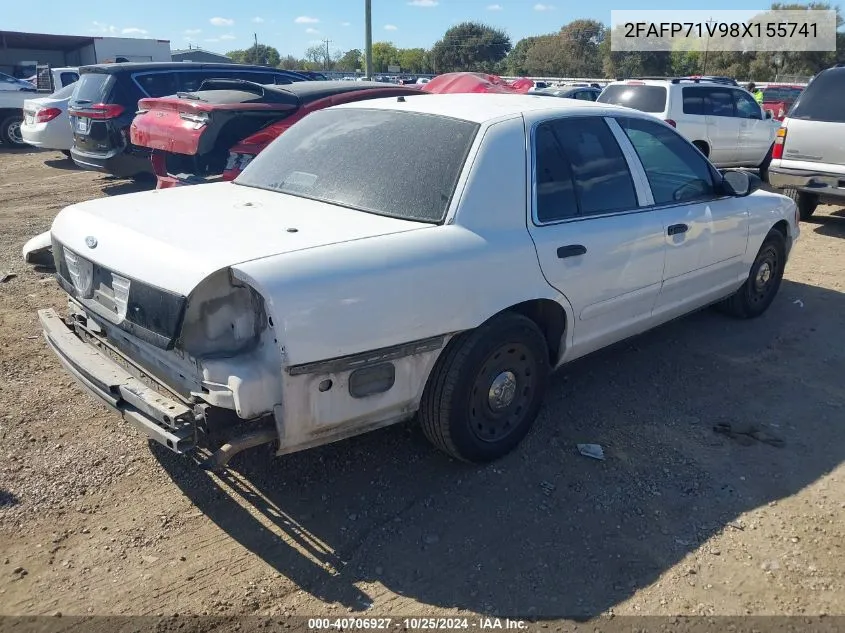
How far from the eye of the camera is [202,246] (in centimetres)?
276

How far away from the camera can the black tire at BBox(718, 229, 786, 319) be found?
5452 millimetres

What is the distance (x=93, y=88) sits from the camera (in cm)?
983

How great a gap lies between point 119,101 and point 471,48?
210 ft

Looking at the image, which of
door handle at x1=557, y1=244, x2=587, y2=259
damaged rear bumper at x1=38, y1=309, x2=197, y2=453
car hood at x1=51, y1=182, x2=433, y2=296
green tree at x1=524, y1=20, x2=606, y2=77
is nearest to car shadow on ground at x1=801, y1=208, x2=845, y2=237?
door handle at x1=557, y1=244, x2=587, y2=259

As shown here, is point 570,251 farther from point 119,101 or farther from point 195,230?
point 119,101

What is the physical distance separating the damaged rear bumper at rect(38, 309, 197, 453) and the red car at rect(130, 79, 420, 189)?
3.02 metres

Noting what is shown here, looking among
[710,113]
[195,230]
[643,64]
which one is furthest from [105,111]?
[643,64]

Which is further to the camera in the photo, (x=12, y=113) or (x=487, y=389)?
(x=12, y=113)

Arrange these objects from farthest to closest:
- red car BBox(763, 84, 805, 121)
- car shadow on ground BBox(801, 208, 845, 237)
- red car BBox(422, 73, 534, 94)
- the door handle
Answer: red car BBox(763, 84, 805, 121) → red car BBox(422, 73, 534, 94) → car shadow on ground BBox(801, 208, 845, 237) → the door handle

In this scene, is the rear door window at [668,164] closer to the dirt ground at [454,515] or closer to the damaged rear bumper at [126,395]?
the dirt ground at [454,515]

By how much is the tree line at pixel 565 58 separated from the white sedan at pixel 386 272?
45.0 metres

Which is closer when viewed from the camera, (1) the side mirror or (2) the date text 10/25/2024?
(2) the date text 10/25/2024

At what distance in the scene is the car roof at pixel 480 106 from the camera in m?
3.62

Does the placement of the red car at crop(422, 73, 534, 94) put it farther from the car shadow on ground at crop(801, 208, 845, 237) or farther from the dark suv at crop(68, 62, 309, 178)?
→ the car shadow on ground at crop(801, 208, 845, 237)
